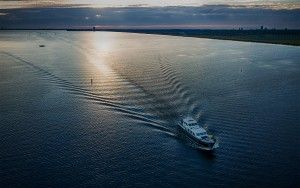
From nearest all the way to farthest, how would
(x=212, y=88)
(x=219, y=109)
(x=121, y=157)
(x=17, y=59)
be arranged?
(x=121, y=157) < (x=219, y=109) < (x=212, y=88) < (x=17, y=59)

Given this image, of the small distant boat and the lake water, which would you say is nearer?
the lake water

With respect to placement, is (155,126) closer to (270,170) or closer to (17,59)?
(270,170)

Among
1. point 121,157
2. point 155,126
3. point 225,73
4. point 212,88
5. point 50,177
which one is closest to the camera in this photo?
point 50,177

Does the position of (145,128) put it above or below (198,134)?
below

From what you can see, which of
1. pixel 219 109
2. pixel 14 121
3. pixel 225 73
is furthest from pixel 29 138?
pixel 225 73

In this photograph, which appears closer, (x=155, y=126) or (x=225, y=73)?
(x=155, y=126)

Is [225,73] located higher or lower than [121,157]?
higher
